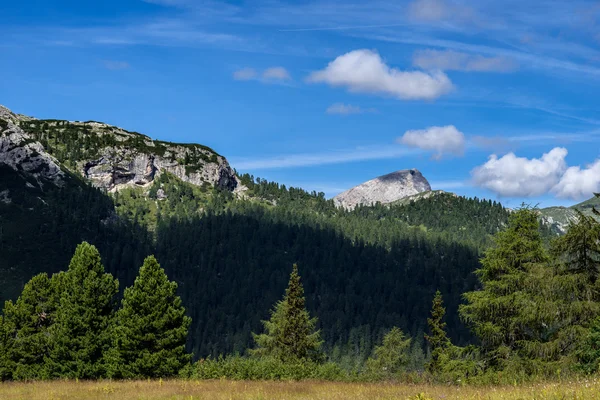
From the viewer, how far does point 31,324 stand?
44250mm

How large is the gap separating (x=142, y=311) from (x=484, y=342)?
22.0 m

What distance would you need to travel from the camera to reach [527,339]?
2739 cm

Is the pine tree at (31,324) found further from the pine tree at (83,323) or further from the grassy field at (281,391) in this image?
the grassy field at (281,391)

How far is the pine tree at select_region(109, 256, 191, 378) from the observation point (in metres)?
36.4

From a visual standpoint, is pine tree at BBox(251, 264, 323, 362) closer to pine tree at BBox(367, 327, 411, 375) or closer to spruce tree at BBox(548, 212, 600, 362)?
pine tree at BBox(367, 327, 411, 375)

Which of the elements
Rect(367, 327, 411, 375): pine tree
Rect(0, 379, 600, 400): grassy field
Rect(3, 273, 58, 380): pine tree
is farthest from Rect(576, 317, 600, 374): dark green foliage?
Rect(367, 327, 411, 375): pine tree

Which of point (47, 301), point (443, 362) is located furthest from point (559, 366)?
point (47, 301)

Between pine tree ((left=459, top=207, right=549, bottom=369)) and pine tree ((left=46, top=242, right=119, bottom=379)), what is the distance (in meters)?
25.0

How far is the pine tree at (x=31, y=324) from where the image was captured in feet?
143

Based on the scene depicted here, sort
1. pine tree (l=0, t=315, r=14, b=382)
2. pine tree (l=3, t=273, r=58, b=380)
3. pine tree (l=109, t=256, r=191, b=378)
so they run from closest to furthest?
pine tree (l=109, t=256, r=191, b=378), pine tree (l=3, t=273, r=58, b=380), pine tree (l=0, t=315, r=14, b=382)

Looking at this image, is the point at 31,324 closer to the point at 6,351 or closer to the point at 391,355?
the point at 6,351

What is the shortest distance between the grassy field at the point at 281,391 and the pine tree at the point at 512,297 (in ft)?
→ 37.3

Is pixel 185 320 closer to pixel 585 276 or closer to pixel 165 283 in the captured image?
pixel 165 283

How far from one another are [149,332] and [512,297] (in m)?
23.4
